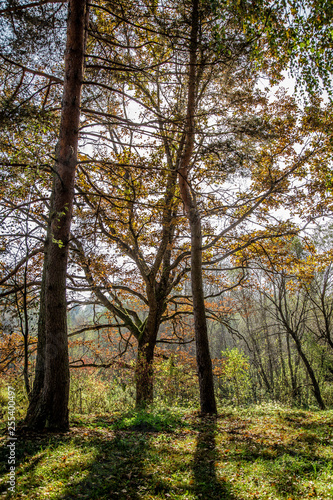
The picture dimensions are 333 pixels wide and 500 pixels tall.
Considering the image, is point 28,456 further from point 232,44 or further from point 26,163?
point 232,44

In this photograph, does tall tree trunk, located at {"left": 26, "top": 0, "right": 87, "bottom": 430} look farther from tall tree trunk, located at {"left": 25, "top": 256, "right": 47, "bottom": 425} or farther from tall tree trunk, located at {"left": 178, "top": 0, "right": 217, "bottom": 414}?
tall tree trunk, located at {"left": 178, "top": 0, "right": 217, "bottom": 414}

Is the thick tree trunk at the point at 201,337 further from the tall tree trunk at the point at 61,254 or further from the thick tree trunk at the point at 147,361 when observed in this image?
the tall tree trunk at the point at 61,254

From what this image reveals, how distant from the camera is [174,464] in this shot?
317 cm

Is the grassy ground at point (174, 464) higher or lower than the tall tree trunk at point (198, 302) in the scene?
lower

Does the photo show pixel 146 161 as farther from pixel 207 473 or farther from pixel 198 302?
pixel 207 473

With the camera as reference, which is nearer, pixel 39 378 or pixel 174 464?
pixel 174 464

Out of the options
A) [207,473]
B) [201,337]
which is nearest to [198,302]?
[201,337]

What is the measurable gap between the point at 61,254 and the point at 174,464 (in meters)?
3.20

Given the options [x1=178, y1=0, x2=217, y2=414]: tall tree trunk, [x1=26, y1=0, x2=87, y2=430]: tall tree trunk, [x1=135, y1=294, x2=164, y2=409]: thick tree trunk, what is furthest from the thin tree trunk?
[x1=26, y1=0, x2=87, y2=430]: tall tree trunk

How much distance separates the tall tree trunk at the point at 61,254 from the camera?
4.12m

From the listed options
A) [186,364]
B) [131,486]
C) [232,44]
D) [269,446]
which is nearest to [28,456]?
[131,486]

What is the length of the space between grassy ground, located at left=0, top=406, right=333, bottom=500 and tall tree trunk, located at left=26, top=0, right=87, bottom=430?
448 mm

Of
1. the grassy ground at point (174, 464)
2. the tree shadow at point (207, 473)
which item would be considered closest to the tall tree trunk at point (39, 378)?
the grassy ground at point (174, 464)

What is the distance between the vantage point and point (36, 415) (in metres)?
4.07
